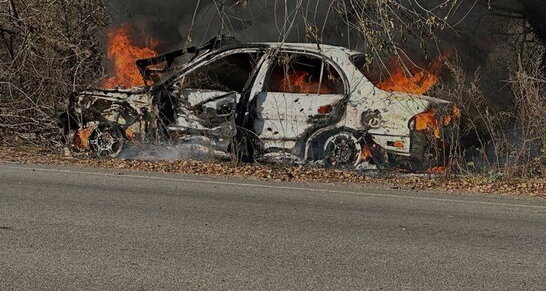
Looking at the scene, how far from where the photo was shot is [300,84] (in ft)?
37.3

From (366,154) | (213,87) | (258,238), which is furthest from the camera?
(213,87)

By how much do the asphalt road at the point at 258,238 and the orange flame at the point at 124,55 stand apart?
160 inches

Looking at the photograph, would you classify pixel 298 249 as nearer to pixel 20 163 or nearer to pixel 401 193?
pixel 401 193

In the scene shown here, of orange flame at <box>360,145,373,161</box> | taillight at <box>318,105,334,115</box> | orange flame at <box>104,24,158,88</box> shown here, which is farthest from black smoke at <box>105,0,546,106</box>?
orange flame at <box>360,145,373,161</box>

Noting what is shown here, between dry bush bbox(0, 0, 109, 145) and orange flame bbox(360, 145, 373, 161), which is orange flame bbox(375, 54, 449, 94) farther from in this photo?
dry bush bbox(0, 0, 109, 145)

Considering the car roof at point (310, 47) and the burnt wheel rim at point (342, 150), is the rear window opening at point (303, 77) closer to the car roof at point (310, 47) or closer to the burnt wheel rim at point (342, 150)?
the car roof at point (310, 47)

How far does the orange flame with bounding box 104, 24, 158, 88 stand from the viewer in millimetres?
13273

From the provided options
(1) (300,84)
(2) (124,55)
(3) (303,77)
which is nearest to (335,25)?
(3) (303,77)

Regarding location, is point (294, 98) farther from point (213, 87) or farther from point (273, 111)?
point (213, 87)

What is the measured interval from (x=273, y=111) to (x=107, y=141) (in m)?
2.80

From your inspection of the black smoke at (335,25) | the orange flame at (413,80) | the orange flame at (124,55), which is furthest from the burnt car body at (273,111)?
the orange flame at (124,55)

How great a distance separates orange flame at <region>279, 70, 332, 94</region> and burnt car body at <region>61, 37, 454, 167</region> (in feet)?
0.05

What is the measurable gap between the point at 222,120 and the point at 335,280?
6.37m

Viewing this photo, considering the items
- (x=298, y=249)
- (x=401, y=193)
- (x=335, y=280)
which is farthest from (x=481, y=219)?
(x=335, y=280)
